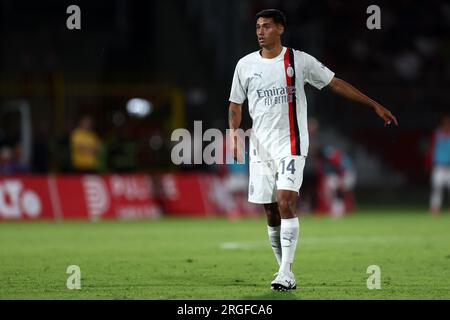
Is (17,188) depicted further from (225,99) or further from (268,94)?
(268,94)

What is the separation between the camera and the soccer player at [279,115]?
10.3m

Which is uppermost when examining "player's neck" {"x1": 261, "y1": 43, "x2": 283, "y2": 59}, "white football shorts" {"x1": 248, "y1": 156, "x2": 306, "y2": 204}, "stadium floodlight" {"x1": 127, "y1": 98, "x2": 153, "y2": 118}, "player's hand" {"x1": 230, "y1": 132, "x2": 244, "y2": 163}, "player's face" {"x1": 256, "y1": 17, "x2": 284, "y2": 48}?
"player's face" {"x1": 256, "y1": 17, "x2": 284, "y2": 48}

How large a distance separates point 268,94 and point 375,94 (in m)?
20.2

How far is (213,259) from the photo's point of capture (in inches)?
536

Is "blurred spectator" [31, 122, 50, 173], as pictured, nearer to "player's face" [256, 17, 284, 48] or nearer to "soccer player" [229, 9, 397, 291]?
"soccer player" [229, 9, 397, 291]

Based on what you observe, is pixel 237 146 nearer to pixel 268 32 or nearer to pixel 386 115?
pixel 268 32

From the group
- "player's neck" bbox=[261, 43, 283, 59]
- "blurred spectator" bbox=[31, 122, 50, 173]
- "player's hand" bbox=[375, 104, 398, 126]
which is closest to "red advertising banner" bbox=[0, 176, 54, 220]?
"blurred spectator" bbox=[31, 122, 50, 173]

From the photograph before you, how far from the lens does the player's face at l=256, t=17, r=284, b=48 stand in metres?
10.3

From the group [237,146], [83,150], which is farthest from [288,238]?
[83,150]

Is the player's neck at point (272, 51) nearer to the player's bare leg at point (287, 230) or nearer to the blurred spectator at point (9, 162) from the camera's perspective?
the player's bare leg at point (287, 230)

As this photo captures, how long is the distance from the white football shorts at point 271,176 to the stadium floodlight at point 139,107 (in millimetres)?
16060

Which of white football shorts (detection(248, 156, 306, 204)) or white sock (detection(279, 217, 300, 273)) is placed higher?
white football shorts (detection(248, 156, 306, 204))

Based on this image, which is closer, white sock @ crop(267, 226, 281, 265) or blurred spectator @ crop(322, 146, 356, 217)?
white sock @ crop(267, 226, 281, 265)

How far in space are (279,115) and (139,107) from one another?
16.4 meters
